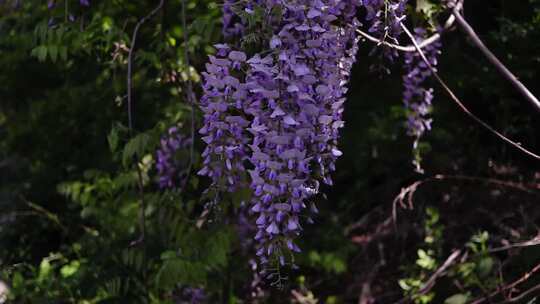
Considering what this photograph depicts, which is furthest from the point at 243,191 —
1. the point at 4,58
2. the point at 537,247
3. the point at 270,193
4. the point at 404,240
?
the point at 4,58

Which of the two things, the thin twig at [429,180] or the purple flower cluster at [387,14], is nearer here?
the purple flower cluster at [387,14]

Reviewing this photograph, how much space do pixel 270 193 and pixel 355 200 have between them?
3745 millimetres

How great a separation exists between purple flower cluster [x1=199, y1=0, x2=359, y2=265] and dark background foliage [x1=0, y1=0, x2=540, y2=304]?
43.9 inches

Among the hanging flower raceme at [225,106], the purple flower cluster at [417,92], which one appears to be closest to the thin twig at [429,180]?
the purple flower cluster at [417,92]

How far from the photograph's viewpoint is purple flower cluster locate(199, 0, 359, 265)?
7.07 feet

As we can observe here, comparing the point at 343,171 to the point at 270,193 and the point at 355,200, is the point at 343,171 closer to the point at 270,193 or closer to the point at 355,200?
the point at 355,200

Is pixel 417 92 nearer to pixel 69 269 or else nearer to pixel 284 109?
pixel 284 109

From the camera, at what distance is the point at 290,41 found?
2.17 m

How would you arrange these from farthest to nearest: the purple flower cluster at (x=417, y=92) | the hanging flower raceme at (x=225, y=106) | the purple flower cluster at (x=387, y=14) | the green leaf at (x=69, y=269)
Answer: the green leaf at (x=69, y=269)
the purple flower cluster at (x=417, y=92)
the purple flower cluster at (x=387, y=14)
the hanging flower raceme at (x=225, y=106)

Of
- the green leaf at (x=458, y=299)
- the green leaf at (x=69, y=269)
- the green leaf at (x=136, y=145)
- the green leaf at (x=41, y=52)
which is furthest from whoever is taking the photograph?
the green leaf at (x=69, y=269)

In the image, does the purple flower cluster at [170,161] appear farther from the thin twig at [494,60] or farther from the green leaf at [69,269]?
the thin twig at [494,60]

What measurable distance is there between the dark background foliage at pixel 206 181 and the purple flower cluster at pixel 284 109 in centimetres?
111

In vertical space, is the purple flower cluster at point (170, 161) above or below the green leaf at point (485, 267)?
above

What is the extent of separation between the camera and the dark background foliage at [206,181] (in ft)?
12.8
